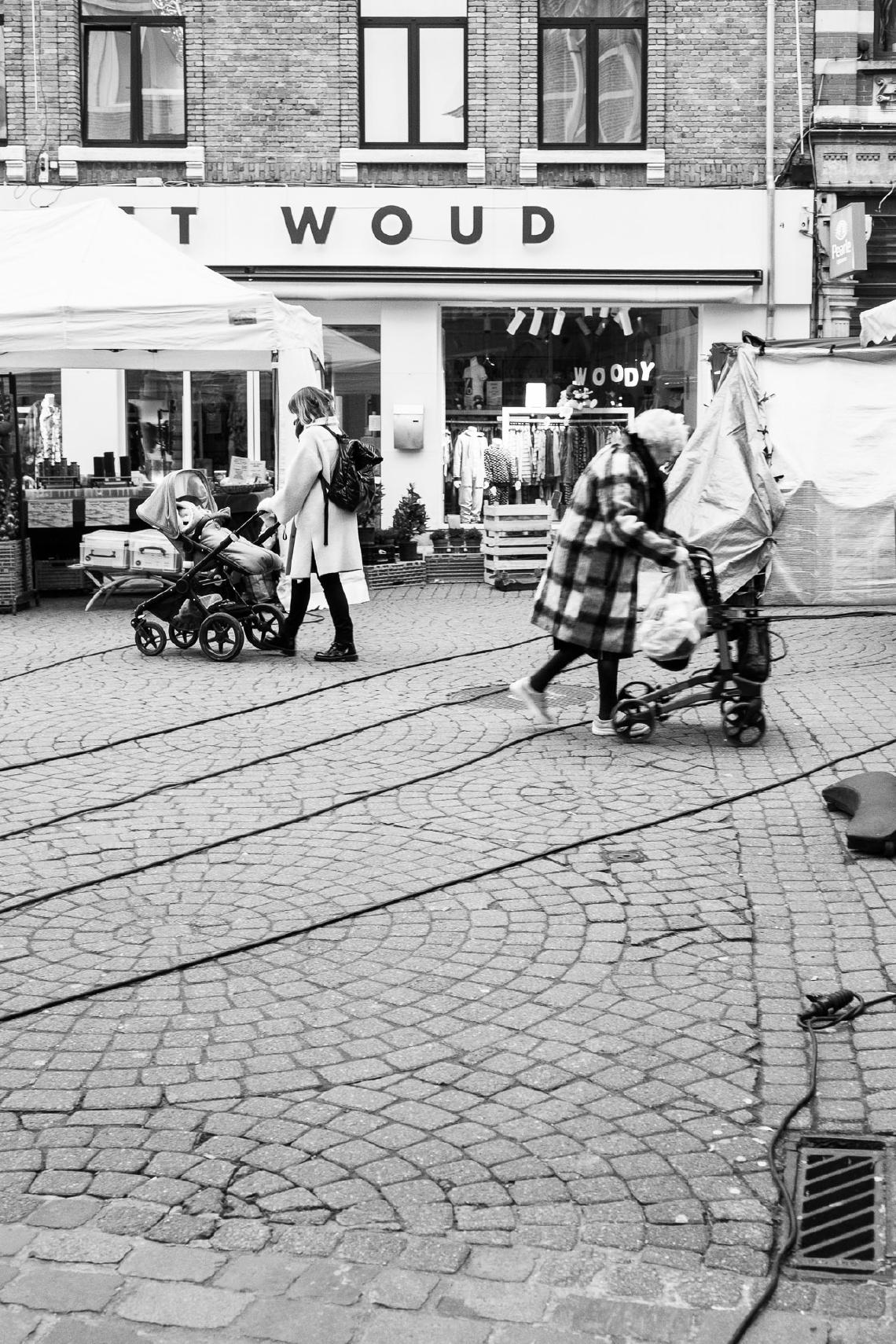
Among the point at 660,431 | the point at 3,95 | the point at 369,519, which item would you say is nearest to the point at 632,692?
the point at 660,431

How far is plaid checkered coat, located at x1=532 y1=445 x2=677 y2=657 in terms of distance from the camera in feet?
27.1

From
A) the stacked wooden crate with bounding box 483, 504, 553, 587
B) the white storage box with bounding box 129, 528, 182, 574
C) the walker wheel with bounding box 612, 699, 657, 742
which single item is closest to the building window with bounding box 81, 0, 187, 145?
the stacked wooden crate with bounding box 483, 504, 553, 587

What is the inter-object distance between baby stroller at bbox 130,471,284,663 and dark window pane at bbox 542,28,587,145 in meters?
10.2

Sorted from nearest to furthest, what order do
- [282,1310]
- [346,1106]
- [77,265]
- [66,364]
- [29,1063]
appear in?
[282,1310]
[346,1106]
[29,1063]
[77,265]
[66,364]

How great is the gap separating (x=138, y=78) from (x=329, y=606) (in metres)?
11.4

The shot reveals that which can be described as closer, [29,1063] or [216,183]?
[29,1063]

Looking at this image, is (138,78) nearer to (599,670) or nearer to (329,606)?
(329,606)

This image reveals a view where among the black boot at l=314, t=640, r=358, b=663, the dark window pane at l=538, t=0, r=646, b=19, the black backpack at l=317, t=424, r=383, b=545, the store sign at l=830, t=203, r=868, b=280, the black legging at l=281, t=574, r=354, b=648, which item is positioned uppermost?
the dark window pane at l=538, t=0, r=646, b=19

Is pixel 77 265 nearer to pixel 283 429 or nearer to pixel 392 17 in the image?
pixel 283 429

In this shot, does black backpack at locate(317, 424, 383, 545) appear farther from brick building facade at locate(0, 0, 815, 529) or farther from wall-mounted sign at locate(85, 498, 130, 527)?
brick building facade at locate(0, 0, 815, 529)

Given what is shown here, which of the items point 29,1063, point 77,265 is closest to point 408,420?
point 77,265

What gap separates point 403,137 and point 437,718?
12.8m

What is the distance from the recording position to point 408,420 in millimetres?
20484

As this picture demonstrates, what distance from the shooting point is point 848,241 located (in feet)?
63.6
